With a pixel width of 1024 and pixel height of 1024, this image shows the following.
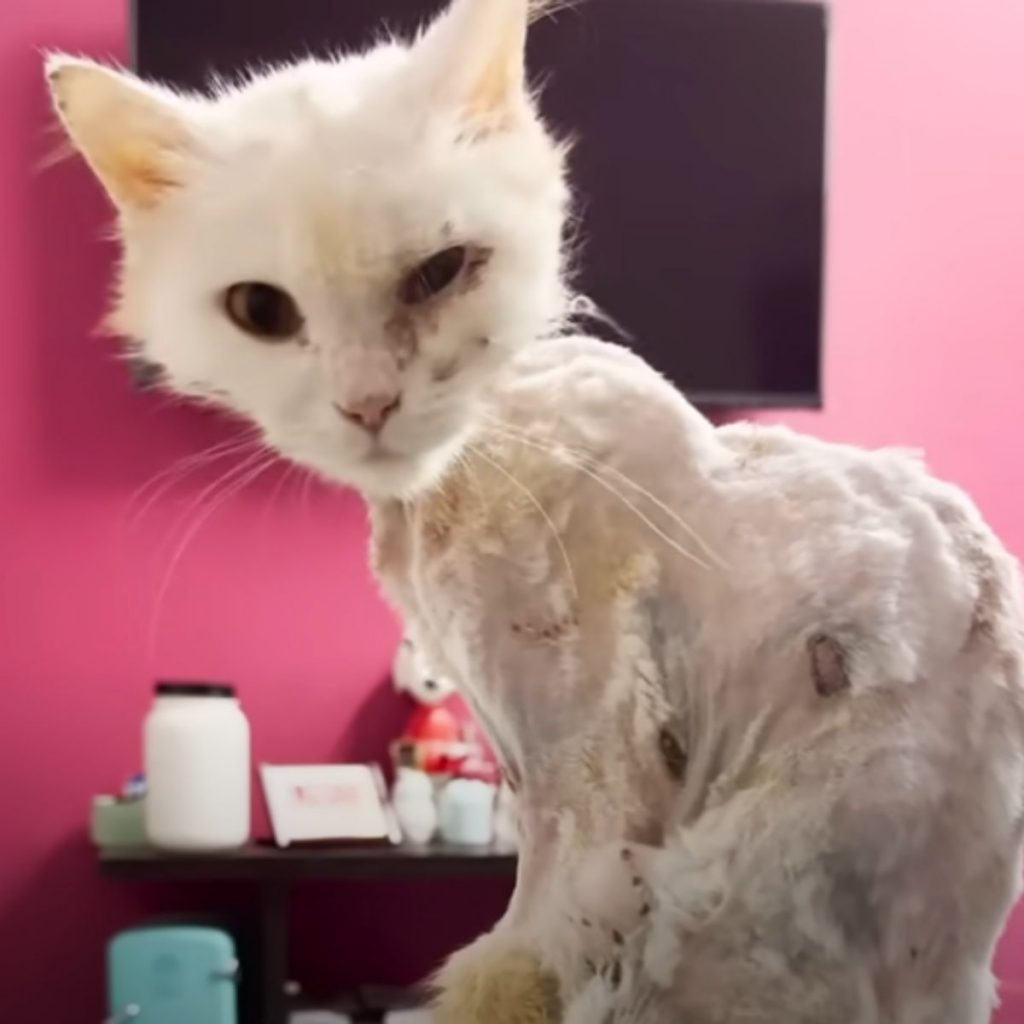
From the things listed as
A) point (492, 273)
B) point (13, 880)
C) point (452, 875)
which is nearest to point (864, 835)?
point (492, 273)

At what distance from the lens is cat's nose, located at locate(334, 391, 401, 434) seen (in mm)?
448

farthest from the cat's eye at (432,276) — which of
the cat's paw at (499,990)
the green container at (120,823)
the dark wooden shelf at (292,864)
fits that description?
the green container at (120,823)

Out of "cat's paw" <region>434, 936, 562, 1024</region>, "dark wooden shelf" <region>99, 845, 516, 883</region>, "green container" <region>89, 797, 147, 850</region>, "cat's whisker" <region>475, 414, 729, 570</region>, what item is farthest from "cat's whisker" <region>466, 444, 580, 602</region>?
"green container" <region>89, 797, 147, 850</region>

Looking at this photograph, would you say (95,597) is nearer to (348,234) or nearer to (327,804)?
(327,804)

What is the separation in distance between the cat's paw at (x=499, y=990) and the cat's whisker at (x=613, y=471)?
0.44ft

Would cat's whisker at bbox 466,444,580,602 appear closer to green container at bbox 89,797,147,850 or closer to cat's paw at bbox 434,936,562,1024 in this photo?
cat's paw at bbox 434,936,562,1024

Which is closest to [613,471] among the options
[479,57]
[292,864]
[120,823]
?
[479,57]

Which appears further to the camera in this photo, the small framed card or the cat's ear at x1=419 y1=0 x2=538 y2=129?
the small framed card

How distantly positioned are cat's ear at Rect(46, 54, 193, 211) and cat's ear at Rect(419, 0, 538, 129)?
0.08 meters

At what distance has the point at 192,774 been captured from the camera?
1.29 meters

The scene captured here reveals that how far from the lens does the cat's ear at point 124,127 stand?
46 centimetres

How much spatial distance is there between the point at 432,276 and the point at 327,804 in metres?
1.00

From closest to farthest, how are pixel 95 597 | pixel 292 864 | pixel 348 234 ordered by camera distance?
1. pixel 348 234
2. pixel 292 864
3. pixel 95 597

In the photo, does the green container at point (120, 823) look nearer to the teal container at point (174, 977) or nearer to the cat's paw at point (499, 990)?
the teal container at point (174, 977)
